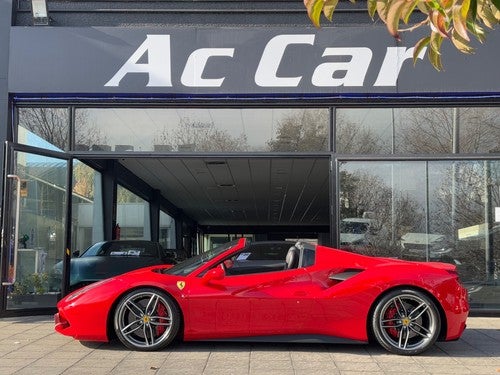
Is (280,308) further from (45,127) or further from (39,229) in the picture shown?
(45,127)

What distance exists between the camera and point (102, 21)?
9305 mm

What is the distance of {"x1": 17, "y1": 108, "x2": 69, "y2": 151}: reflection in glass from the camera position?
30.2 ft

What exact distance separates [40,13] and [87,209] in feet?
18.3

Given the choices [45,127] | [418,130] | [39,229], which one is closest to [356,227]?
[418,130]

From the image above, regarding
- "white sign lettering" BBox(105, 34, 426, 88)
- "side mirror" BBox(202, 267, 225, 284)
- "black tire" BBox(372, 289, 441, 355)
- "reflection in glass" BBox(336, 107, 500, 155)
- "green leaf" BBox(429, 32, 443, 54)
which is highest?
"white sign lettering" BBox(105, 34, 426, 88)

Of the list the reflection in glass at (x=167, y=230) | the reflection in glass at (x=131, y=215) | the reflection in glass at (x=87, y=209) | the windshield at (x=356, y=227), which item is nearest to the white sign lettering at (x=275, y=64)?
the windshield at (x=356, y=227)

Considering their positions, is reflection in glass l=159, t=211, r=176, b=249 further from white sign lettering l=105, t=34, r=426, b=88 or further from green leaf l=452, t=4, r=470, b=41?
Result: green leaf l=452, t=4, r=470, b=41

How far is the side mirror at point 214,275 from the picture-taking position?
5.92 meters

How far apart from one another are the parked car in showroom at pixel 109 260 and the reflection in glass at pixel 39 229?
310 centimetres

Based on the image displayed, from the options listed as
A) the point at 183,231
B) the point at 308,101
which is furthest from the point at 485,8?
the point at 183,231

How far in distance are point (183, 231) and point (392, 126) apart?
2274cm

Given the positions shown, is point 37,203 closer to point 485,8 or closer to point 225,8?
point 225,8

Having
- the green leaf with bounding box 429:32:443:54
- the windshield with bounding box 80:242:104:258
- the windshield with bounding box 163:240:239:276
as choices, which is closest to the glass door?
the windshield with bounding box 163:240:239:276

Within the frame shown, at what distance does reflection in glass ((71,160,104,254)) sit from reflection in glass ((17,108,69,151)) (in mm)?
1392
